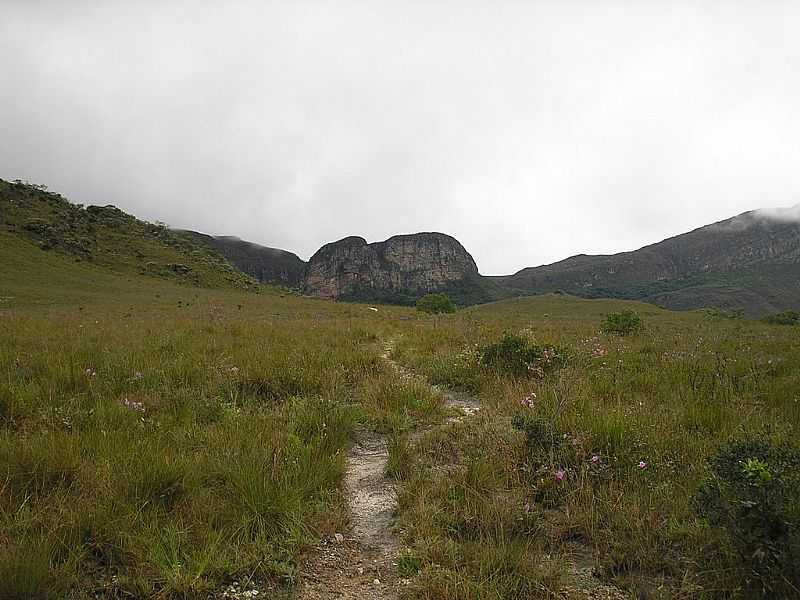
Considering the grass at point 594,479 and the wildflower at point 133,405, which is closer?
the grass at point 594,479

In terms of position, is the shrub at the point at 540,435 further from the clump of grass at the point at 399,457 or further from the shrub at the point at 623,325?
the shrub at the point at 623,325

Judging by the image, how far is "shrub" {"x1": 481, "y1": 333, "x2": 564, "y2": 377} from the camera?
780cm

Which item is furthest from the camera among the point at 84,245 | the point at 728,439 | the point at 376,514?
the point at 84,245

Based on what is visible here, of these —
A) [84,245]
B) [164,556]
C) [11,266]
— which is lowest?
[164,556]

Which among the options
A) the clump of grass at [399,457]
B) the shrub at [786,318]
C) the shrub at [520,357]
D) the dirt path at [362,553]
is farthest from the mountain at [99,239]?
the shrub at [786,318]

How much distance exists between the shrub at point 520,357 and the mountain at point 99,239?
5742 cm

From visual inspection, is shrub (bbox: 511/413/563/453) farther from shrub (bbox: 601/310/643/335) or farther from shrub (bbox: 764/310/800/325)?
shrub (bbox: 764/310/800/325)

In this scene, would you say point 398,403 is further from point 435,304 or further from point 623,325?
point 435,304

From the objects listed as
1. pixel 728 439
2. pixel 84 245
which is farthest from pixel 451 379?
pixel 84 245

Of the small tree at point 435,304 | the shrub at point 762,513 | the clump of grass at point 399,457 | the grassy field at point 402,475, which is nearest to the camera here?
the shrub at point 762,513

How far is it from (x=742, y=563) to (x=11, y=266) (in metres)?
55.9

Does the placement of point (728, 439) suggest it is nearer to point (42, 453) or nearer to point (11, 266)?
point (42, 453)

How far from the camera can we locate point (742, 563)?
2510 mm

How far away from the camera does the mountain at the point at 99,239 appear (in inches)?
2179
